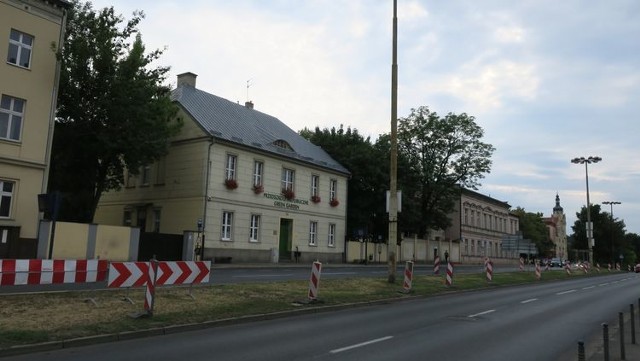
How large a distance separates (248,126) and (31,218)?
771 inches

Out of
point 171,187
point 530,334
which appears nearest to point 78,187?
point 171,187

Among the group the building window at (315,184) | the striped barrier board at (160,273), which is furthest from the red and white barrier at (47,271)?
the building window at (315,184)

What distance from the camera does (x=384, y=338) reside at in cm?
1025

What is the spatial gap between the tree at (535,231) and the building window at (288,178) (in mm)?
69560

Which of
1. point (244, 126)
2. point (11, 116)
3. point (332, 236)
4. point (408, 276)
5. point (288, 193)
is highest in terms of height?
point (244, 126)

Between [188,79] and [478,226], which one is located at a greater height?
[188,79]

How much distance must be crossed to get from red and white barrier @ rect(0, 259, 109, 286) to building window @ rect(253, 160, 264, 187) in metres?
24.4

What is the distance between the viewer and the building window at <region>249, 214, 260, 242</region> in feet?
122

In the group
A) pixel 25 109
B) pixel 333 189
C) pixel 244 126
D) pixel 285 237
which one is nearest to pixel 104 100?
pixel 25 109

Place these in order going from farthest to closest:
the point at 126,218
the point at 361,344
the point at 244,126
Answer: the point at 244,126, the point at 126,218, the point at 361,344

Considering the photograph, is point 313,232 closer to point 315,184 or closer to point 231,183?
point 315,184

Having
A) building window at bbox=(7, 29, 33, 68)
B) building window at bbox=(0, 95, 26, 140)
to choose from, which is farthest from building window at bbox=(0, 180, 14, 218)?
building window at bbox=(7, 29, 33, 68)

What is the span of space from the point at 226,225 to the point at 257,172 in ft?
15.7

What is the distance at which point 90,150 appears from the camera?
96.8 ft
